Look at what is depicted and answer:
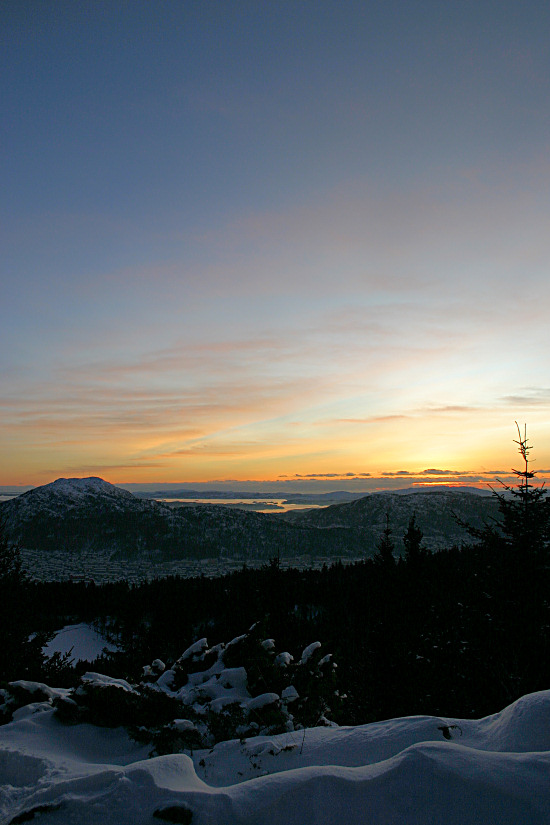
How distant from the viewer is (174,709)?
10016mm

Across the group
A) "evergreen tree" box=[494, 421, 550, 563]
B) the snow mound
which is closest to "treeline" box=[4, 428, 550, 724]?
"evergreen tree" box=[494, 421, 550, 563]

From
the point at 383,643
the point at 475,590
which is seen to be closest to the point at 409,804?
the point at 475,590

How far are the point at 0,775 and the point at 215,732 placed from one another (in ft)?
14.2

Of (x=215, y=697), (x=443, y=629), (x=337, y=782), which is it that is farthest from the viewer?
(x=443, y=629)

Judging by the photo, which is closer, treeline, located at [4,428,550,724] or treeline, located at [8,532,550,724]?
treeline, located at [8,532,550,724]

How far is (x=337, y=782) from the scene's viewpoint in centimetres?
492

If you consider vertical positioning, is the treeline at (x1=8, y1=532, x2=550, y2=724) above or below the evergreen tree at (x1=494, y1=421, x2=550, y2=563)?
below

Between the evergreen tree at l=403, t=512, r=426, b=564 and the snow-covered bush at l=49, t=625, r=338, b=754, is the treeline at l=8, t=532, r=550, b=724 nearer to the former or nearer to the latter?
the evergreen tree at l=403, t=512, r=426, b=564

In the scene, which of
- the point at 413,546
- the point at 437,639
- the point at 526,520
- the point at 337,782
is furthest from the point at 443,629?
the point at 337,782

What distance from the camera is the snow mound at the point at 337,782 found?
4.42 m

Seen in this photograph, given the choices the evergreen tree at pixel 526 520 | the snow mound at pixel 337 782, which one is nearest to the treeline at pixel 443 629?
the evergreen tree at pixel 526 520

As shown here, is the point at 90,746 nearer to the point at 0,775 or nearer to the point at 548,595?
the point at 0,775

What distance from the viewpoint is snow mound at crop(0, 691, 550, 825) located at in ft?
14.5

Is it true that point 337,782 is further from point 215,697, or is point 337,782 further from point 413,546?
point 413,546
